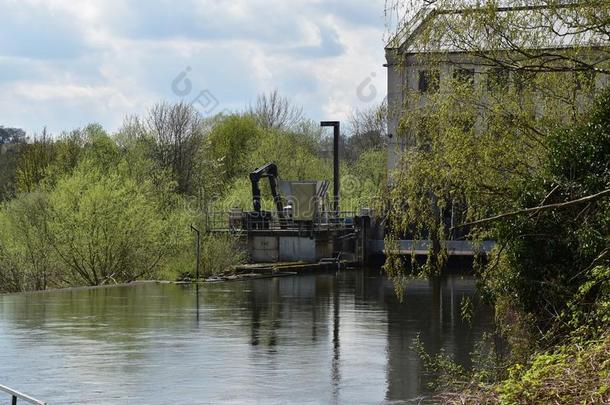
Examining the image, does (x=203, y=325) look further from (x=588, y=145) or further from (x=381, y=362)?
(x=588, y=145)

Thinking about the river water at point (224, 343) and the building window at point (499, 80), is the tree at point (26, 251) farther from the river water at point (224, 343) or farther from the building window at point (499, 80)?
the building window at point (499, 80)

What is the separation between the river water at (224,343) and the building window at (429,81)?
4.96 m

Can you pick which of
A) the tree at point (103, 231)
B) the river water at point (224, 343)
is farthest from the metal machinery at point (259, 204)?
the river water at point (224, 343)

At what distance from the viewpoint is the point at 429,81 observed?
55.3 feet

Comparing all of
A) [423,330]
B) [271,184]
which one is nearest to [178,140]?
[271,184]

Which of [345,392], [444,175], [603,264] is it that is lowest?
[345,392]

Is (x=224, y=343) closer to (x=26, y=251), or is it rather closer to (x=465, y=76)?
(x=465, y=76)

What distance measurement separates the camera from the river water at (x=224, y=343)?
17062 mm

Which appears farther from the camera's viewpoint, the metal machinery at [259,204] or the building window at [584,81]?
the metal machinery at [259,204]

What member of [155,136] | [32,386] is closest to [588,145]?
[32,386]

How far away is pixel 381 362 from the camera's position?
2034 cm

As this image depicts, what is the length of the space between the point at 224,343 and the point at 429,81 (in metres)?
8.68

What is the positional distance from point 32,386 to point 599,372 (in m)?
10.3

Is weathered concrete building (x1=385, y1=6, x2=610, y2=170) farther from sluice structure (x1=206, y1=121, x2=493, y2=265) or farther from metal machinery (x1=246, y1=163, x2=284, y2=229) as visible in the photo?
metal machinery (x1=246, y1=163, x2=284, y2=229)
